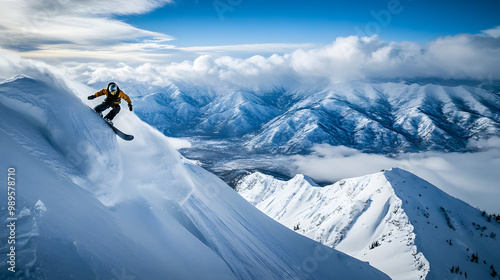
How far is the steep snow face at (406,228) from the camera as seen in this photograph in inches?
980

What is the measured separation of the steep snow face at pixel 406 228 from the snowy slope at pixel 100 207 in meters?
19.3

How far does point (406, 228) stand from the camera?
32281mm

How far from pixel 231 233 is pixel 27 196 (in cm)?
992

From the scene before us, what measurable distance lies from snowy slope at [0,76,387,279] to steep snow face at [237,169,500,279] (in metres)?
19.3

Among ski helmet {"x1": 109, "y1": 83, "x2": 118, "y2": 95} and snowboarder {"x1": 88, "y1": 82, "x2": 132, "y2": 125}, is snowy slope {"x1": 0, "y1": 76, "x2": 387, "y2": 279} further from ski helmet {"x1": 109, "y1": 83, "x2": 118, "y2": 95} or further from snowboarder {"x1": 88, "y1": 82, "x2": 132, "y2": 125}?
ski helmet {"x1": 109, "y1": 83, "x2": 118, "y2": 95}

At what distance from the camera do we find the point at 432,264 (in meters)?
23.5

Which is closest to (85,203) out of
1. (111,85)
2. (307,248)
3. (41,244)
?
(41,244)

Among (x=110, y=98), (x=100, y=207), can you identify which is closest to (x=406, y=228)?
(x=100, y=207)

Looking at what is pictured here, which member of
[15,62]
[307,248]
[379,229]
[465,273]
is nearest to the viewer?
[15,62]

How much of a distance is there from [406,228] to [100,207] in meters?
37.4

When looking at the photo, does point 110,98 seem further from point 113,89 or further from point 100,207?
point 100,207

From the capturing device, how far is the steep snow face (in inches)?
980

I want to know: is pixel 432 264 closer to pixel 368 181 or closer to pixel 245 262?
pixel 245 262

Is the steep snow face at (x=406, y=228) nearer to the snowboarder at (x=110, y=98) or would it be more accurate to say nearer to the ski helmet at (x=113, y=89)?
the snowboarder at (x=110, y=98)
